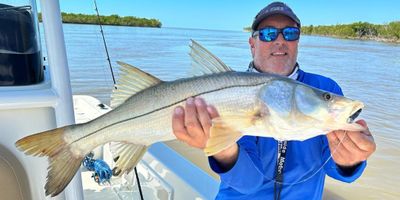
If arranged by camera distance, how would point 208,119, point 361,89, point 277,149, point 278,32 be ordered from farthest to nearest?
point 361,89
point 278,32
point 277,149
point 208,119

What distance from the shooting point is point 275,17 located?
2.19m

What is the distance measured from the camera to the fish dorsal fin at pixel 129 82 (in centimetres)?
149

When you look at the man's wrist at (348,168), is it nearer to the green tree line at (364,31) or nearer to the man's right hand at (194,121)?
the man's right hand at (194,121)

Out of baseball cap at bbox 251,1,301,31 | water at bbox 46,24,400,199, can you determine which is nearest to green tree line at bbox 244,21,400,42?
water at bbox 46,24,400,199

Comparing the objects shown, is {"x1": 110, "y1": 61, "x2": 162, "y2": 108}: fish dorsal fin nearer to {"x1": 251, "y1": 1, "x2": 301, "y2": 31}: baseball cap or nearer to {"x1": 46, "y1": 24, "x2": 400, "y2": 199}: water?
{"x1": 251, "y1": 1, "x2": 301, "y2": 31}: baseball cap

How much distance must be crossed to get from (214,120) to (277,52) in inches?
37.9

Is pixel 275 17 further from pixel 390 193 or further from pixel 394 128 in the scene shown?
pixel 394 128

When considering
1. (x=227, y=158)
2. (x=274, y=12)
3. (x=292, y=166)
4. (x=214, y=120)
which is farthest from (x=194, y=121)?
(x=274, y=12)

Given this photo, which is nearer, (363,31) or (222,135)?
(222,135)

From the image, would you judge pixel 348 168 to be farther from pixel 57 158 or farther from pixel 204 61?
pixel 57 158

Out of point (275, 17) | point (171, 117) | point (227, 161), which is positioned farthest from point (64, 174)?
point (275, 17)

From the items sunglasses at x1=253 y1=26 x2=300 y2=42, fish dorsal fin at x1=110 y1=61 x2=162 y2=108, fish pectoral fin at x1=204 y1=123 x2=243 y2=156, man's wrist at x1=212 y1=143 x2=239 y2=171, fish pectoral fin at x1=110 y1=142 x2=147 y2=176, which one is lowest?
man's wrist at x1=212 y1=143 x2=239 y2=171

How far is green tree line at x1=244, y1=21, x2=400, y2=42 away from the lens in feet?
150

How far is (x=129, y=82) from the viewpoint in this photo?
1.52 m
